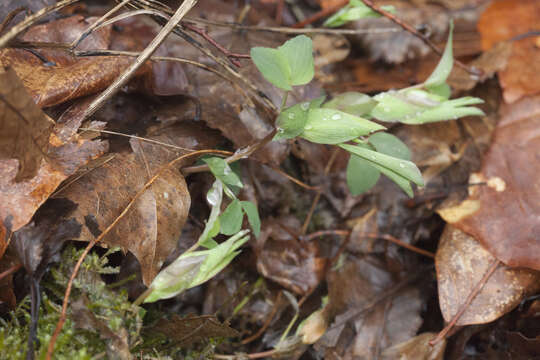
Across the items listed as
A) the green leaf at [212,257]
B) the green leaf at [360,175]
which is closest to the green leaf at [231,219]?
the green leaf at [212,257]

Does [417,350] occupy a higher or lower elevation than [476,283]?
lower

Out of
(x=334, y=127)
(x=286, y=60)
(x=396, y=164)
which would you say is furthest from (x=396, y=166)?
(x=286, y=60)

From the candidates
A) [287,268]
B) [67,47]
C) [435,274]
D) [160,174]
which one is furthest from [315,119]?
[435,274]

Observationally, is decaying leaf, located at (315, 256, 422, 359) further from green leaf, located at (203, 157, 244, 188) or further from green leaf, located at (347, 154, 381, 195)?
green leaf, located at (203, 157, 244, 188)

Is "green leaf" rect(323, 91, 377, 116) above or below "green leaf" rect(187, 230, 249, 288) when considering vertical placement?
above

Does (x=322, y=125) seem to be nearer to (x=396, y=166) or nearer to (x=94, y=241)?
(x=396, y=166)

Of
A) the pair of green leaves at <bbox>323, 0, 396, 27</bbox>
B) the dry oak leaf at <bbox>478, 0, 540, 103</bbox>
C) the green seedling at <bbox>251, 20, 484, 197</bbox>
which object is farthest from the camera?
the dry oak leaf at <bbox>478, 0, 540, 103</bbox>

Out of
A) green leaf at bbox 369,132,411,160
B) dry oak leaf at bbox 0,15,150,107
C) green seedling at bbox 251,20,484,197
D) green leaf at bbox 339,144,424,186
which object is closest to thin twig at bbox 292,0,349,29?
green seedling at bbox 251,20,484,197
